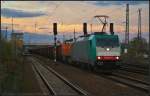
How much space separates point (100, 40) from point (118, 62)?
241 centimetres

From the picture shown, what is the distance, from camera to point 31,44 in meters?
192

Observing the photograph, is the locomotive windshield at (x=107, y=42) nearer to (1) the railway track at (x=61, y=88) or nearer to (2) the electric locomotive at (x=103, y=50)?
(2) the electric locomotive at (x=103, y=50)

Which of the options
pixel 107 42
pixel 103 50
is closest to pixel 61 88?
pixel 103 50

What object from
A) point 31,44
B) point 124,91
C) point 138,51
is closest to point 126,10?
point 138,51

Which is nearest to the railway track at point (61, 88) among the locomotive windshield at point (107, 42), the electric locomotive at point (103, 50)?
the electric locomotive at point (103, 50)

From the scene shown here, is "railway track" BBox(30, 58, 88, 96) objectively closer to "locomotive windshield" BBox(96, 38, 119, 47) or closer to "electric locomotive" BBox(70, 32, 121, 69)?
"electric locomotive" BBox(70, 32, 121, 69)

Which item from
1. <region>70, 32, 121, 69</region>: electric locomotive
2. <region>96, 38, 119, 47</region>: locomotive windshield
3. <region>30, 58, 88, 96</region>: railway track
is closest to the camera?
<region>30, 58, 88, 96</region>: railway track

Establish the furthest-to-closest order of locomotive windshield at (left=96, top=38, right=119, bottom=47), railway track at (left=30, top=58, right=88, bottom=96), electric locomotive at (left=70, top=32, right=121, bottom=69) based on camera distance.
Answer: locomotive windshield at (left=96, top=38, right=119, bottom=47) < electric locomotive at (left=70, top=32, right=121, bottom=69) < railway track at (left=30, top=58, right=88, bottom=96)

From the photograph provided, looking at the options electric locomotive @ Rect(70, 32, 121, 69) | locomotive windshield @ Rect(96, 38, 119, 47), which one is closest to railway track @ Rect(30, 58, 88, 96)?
electric locomotive @ Rect(70, 32, 121, 69)

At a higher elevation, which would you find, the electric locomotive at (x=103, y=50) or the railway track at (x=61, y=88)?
the electric locomotive at (x=103, y=50)

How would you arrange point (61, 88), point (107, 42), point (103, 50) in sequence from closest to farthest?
point (61, 88), point (103, 50), point (107, 42)

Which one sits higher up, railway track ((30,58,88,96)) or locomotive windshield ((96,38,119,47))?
locomotive windshield ((96,38,119,47))

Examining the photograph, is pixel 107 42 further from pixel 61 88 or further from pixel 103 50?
pixel 61 88

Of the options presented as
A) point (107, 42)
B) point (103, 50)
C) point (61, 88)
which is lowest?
point (61, 88)
